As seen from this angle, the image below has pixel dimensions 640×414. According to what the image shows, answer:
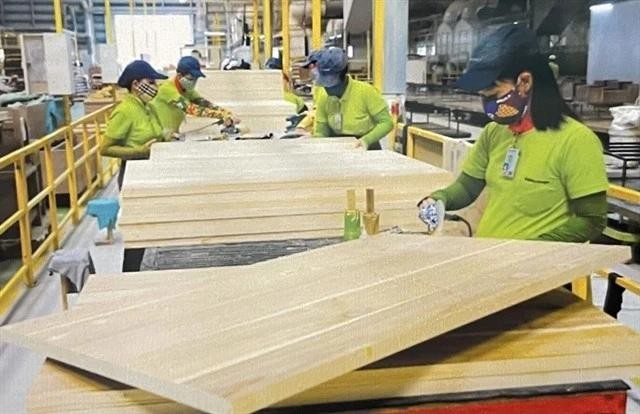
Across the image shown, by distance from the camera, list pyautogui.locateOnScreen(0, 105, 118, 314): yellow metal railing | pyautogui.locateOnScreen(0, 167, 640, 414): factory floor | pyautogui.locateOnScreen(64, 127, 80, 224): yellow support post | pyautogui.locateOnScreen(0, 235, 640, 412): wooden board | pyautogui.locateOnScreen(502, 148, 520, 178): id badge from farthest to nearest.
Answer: pyautogui.locateOnScreen(64, 127, 80, 224): yellow support post < pyautogui.locateOnScreen(0, 105, 118, 314): yellow metal railing < pyautogui.locateOnScreen(0, 167, 640, 414): factory floor < pyautogui.locateOnScreen(502, 148, 520, 178): id badge < pyautogui.locateOnScreen(0, 235, 640, 412): wooden board

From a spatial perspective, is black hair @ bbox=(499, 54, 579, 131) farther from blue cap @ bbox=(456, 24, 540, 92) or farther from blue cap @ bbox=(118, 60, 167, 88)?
blue cap @ bbox=(118, 60, 167, 88)

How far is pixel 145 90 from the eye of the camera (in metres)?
4.76

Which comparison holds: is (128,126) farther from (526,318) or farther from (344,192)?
(526,318)

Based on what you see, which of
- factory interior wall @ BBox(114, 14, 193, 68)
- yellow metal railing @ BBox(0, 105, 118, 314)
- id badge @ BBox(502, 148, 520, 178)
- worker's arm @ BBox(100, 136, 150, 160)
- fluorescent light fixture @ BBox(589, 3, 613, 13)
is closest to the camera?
id badge @ BBox(502, 148, 520, 178)

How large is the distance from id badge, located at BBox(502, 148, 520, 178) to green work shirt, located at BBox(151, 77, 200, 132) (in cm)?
343

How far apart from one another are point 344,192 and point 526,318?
1.35 metres

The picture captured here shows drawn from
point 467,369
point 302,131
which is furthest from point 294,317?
point 302,131

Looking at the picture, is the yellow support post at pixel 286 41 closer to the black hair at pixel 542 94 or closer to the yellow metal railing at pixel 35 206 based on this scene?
the yellow metal railing at pixel 35 206

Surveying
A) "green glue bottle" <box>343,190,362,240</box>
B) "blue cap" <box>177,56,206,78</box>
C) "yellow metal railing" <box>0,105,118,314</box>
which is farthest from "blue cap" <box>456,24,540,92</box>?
"blue cap" <box>177,56,206,78</box>

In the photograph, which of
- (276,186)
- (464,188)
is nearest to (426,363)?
(464,188)

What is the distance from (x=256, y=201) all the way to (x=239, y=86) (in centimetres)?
489

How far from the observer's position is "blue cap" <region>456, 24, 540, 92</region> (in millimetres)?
2010

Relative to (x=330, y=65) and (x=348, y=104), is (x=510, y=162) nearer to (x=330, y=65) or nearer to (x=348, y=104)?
(x=330, y=65)

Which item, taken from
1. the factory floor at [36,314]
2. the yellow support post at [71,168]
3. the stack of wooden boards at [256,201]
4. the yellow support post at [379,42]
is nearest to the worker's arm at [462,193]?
the stack of wooden boards at [256,201]
